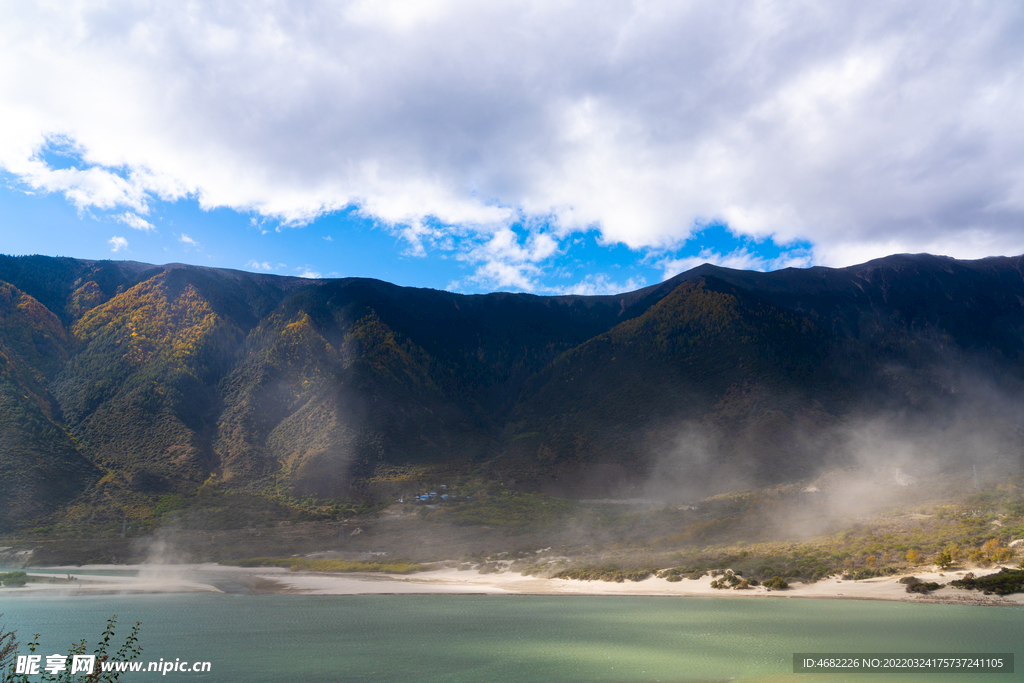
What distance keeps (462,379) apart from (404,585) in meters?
86.4

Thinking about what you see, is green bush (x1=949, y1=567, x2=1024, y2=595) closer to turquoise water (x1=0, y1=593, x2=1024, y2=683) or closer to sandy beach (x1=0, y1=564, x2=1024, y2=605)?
sandy beach (x1=0, y1=564, x2=1024, y2=605)

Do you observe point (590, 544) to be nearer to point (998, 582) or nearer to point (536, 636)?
point (536, 636)

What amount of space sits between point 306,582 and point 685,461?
61485mm

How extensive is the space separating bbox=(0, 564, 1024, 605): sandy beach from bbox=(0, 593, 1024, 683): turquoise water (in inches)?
81.4

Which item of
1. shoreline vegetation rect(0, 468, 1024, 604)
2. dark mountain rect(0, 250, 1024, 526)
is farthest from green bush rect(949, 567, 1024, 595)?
dark mountain rect(0, 250, 1024, 526)

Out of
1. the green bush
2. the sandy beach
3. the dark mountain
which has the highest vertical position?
the dark mountain

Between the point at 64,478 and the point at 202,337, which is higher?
the point at 202,337

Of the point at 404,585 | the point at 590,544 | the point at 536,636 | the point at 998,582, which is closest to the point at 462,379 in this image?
the point at 590,544

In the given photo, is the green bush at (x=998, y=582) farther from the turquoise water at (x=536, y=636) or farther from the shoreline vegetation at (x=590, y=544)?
the turquoise water at (x=536, y=636)

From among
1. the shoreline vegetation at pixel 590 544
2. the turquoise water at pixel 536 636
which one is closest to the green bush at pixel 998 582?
the shoreline vegetation at pixel 590 544

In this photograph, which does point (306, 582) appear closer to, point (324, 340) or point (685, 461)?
point (685, 461)

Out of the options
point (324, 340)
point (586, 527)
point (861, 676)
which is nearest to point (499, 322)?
point (324, 340)

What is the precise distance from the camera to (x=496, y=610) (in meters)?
39.9

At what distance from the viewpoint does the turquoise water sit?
73.3 ft
